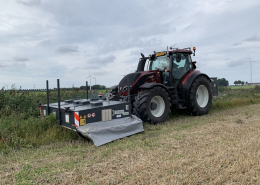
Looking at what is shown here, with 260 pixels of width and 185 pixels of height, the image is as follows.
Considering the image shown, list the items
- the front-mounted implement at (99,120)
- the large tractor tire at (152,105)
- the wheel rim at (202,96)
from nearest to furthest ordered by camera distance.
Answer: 1. the front-mounted implement at (99,120)
2. the large tractor tire at (152,105)
3. the wheel rim at (202,96)

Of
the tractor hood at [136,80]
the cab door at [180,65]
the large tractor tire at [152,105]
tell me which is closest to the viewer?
the large tractor tire at [152,105]

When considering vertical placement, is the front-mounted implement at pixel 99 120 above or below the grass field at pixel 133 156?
above

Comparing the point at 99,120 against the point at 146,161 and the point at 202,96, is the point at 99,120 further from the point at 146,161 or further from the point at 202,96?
the point at 202,96

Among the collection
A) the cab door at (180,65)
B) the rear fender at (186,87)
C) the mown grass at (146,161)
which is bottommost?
the mown grass at (146,161)

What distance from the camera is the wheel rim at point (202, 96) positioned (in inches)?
313

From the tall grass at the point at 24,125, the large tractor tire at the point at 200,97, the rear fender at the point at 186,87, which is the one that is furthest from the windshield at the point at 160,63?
the tall grass at the point at 24,125

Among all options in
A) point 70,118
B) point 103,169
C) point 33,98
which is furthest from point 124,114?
point 33,98

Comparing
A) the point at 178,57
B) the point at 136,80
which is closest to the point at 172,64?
the point at 178,57

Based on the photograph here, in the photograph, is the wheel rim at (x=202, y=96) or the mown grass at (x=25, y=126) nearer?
the mown grass at (x=25, y=126)

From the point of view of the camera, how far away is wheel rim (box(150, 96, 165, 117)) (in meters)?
6.26

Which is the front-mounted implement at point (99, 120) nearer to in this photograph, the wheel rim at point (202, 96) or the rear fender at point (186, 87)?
the rear fender at point (186, 87)

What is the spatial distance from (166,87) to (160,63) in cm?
127

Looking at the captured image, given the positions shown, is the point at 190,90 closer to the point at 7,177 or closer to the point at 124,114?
the point at 124,114

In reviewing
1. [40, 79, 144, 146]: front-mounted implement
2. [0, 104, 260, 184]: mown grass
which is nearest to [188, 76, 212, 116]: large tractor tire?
[0, 104, 260, 184]: mown grass
